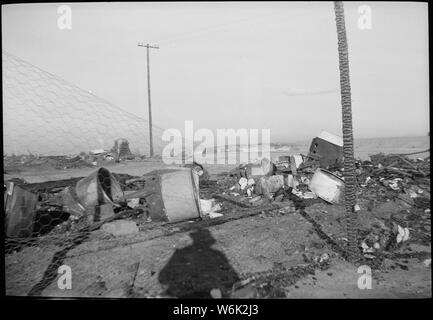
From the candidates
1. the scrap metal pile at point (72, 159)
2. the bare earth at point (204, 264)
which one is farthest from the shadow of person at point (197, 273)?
the scrap metal pile at point (72, 159)

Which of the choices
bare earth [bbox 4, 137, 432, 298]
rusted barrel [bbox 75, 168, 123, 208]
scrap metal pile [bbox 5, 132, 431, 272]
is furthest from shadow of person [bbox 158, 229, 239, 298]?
rusted barrel [bbox 75, 168, 123, 208]

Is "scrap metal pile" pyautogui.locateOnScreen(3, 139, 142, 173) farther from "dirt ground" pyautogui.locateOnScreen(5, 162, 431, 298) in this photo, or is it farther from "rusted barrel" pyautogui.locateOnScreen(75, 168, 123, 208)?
"dirt ground" pyautogui.locateOnScreen(5, 162, 431, 298)

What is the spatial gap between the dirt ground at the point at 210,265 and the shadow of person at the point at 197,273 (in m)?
0.01

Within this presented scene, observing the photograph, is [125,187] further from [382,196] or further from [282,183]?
[382,196]

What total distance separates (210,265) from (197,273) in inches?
12.5

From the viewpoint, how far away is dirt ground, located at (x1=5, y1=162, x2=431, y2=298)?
3.70m

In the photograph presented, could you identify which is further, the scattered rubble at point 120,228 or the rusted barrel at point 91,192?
the rusted barrel at point 91,192

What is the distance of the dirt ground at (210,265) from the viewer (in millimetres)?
3699

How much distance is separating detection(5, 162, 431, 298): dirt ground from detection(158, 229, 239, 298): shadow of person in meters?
0.01

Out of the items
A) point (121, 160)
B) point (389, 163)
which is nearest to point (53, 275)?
point (389, 163)

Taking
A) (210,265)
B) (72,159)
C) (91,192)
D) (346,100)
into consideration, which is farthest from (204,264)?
(72,159)

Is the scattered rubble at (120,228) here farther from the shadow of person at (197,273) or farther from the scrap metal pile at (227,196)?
the shadow of person at (197,273)
